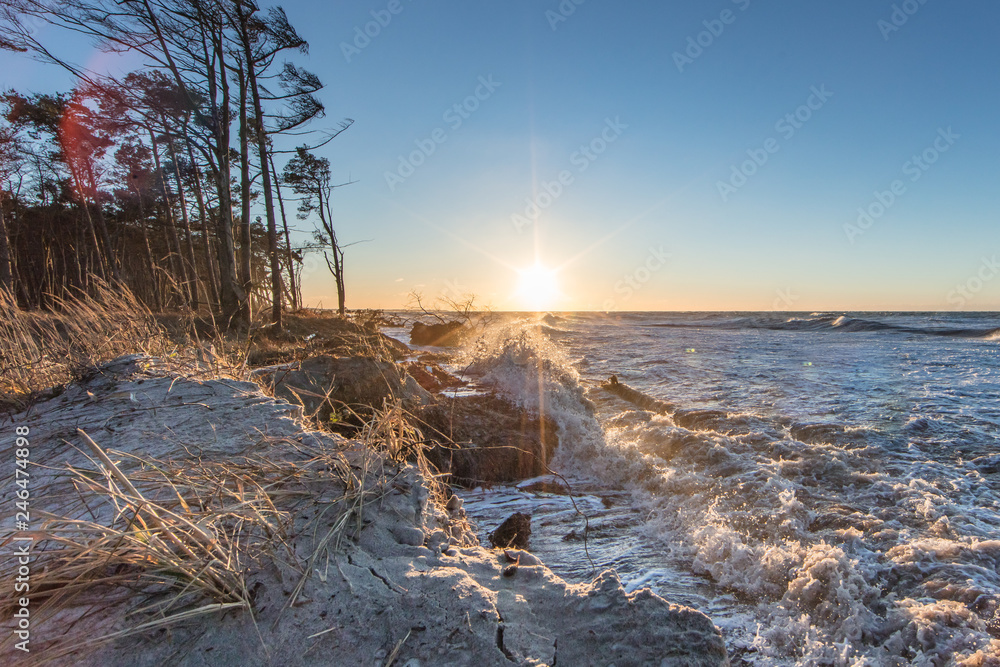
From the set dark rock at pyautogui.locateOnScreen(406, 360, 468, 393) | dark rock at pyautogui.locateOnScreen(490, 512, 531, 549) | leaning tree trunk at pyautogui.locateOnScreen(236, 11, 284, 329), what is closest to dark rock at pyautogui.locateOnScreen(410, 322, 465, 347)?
leaning tree trunk at pyautogui.locateOnScreen(236, 11, 284, 329)

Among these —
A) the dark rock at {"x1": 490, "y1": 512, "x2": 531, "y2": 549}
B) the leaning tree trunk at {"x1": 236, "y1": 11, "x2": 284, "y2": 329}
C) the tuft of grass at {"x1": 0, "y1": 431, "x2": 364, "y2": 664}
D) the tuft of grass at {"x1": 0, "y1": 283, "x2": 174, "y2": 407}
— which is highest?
the leaning tree trunk at {"x1": 236, "y1": 11, "x2": 284, "y2": 329}

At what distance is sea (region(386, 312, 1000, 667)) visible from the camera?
2.29 m

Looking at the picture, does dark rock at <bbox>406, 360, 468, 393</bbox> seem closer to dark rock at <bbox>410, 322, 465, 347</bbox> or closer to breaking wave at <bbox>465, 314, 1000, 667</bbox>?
breaking wave at <bbox>465, 314, 1000, 667</bbox>

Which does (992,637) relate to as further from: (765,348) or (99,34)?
(765,348)

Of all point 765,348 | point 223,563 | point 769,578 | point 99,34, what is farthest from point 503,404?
point 765,348

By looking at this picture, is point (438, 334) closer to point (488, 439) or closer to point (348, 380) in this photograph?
point (348, 380)

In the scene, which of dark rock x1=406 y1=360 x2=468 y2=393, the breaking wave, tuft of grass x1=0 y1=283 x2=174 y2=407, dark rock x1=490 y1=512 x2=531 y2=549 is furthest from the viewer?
dark rock x1=406 y1=360 x2=468 y2=393

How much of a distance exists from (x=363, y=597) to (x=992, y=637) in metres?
3.00

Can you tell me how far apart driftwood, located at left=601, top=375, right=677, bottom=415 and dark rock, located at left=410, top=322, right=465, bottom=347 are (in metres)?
9.05

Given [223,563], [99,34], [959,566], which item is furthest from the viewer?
[99,34]

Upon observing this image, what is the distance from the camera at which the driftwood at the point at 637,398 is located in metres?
7.23

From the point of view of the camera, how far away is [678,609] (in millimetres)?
1510

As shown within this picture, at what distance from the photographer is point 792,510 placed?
352 centimetres

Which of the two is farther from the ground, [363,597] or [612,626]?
[363,597]
